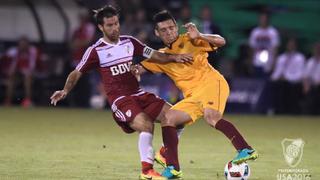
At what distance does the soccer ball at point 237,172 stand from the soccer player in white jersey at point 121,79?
0.87 meters

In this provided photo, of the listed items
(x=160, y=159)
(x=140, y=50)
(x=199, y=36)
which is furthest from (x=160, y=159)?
(x=199, y=36)

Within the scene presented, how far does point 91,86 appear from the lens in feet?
69.6

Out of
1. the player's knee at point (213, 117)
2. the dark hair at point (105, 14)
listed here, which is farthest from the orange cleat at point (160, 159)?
the dark hair at point (105, 14)

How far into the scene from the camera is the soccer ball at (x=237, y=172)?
9028 millimetres

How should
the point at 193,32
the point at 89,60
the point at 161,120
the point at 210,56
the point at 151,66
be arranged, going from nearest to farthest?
the point at 193,32, the point at 89,60, the point at 161,120, the point at 151,66, the point at 210,56

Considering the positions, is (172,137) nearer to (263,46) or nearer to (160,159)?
(160,159)

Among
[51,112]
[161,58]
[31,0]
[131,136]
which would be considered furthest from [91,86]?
[161,58]

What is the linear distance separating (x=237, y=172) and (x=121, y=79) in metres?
1.72

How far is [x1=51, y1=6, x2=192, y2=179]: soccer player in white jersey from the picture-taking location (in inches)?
376

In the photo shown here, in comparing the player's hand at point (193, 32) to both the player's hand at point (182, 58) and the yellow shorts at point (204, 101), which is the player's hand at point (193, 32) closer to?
the player's hand at point (182, 58)

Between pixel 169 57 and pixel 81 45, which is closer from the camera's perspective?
pixel 169 57

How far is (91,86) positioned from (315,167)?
452 inches

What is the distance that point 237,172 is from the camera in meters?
9.03

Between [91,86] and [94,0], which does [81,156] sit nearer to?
[91,86]
